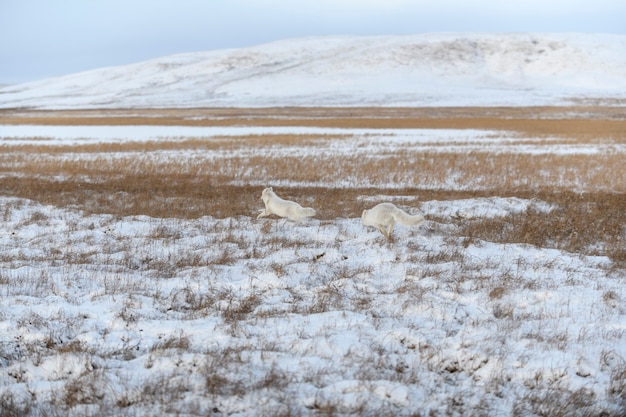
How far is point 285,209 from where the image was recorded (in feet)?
34.9

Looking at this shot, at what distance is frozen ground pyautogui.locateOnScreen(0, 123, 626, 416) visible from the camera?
465 centimetres

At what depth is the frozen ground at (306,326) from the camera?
15.3 ft

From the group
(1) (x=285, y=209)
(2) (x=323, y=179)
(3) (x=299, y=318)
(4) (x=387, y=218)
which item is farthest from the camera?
(2) (x=323, y=179)

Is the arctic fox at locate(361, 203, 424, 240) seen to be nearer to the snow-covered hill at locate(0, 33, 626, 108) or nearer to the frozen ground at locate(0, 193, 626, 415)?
the frozen ground at locate(0, 193, 626, 415)

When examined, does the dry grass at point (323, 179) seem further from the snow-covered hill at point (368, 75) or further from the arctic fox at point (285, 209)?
the snow-covered hill at point (368, 75)

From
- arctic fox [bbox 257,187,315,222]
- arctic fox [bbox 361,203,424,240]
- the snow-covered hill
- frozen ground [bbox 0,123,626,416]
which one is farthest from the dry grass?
the snow-covered hill

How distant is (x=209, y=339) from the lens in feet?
18.0

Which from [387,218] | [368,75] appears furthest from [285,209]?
[368,75]

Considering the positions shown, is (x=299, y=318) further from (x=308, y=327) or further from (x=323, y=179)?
(x=323, y=179)

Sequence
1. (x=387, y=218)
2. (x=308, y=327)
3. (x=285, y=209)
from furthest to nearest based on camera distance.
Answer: (x=285, y=209)
(x=387, y=218)
(x=308, y=327)

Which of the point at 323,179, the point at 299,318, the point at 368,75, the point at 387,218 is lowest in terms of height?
the point at 323,179

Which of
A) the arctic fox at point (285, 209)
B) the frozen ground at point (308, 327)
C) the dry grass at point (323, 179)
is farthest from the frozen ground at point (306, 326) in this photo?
the dry grass at point (323, 179)

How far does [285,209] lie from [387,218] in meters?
2.26

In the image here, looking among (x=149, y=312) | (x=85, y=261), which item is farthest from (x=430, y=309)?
(x=85, y=261)
